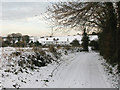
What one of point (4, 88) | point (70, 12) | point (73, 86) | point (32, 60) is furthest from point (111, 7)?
point (4, 88)

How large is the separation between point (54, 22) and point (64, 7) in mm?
1572

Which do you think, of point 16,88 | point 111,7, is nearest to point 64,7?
point 111,7

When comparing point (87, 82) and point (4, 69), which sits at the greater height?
point (4, 69)

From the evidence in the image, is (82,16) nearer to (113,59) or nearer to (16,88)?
(113,59)

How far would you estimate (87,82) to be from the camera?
8867 millimetres

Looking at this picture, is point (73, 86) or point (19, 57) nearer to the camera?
point (73, 86)

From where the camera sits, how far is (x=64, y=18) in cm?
1468

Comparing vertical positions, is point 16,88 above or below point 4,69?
below

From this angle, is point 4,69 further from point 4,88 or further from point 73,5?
point 73,5

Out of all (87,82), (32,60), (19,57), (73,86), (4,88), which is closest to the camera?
(4,88)

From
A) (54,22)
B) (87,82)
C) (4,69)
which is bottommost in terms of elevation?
(87,82)

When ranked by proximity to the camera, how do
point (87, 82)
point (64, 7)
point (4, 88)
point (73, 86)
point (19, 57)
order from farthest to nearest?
point (64, 7) < point (19, 57) < point (87, 82) < point (73, 86) < point (4, 88)

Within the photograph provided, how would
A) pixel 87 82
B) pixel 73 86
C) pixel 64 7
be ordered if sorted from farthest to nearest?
pixel 64 7 → pixel 87 82 → pixel 73 86

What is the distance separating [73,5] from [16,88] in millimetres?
8781
